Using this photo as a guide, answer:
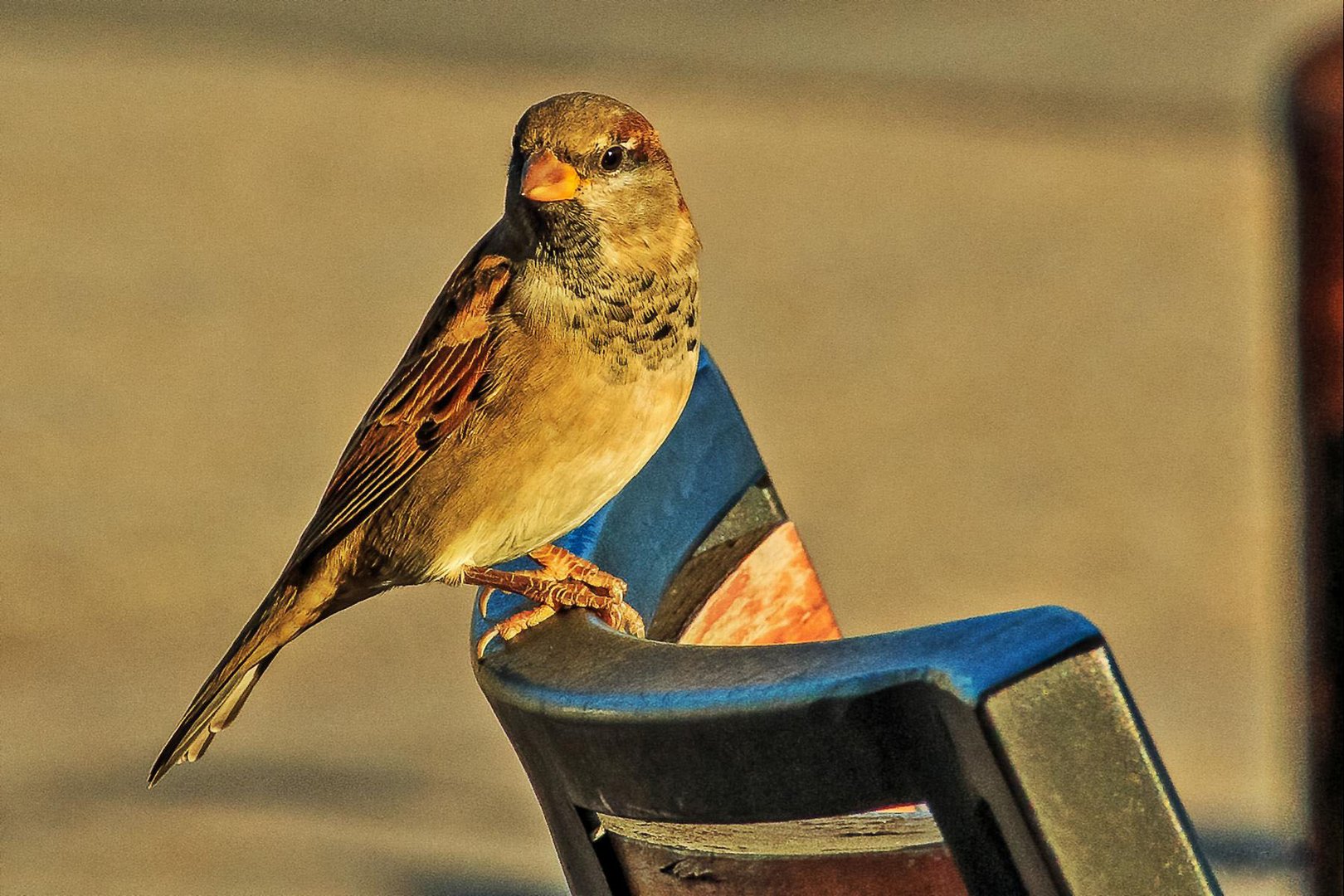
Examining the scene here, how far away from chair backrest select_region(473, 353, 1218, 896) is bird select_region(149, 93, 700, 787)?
4.67 feet

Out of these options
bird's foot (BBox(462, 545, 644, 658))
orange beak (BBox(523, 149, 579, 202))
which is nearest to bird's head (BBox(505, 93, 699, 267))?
orange beak (BBox(523, 149, 579, 202))

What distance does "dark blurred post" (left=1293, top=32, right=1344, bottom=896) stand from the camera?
5.99 feet

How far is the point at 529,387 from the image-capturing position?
2787 millimetres

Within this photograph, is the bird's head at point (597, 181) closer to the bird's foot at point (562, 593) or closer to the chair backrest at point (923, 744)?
the bird's foot at point (562, 593)

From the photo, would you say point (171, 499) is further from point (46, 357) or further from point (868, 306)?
point (868, 306)

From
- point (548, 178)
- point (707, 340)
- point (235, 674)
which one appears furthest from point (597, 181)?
point (707, 340)

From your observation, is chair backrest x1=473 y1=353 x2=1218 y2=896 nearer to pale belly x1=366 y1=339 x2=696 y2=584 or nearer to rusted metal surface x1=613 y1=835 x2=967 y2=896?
rusted metal surface x1=613 y1=835 x2=967 y2=896

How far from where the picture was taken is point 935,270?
30.5 feet

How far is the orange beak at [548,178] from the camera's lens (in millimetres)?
2629

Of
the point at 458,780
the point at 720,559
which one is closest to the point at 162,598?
the point at 458,780

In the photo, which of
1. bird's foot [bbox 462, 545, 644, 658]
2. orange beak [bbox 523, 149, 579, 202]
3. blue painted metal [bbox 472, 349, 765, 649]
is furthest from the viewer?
orange beak [bbox 523, 149, 579, 202]

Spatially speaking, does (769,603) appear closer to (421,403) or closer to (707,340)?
(421,403)

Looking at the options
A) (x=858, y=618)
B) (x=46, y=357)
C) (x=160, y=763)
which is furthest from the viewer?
(x=46, y=357)

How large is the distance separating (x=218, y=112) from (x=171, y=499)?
4852 millimetres
